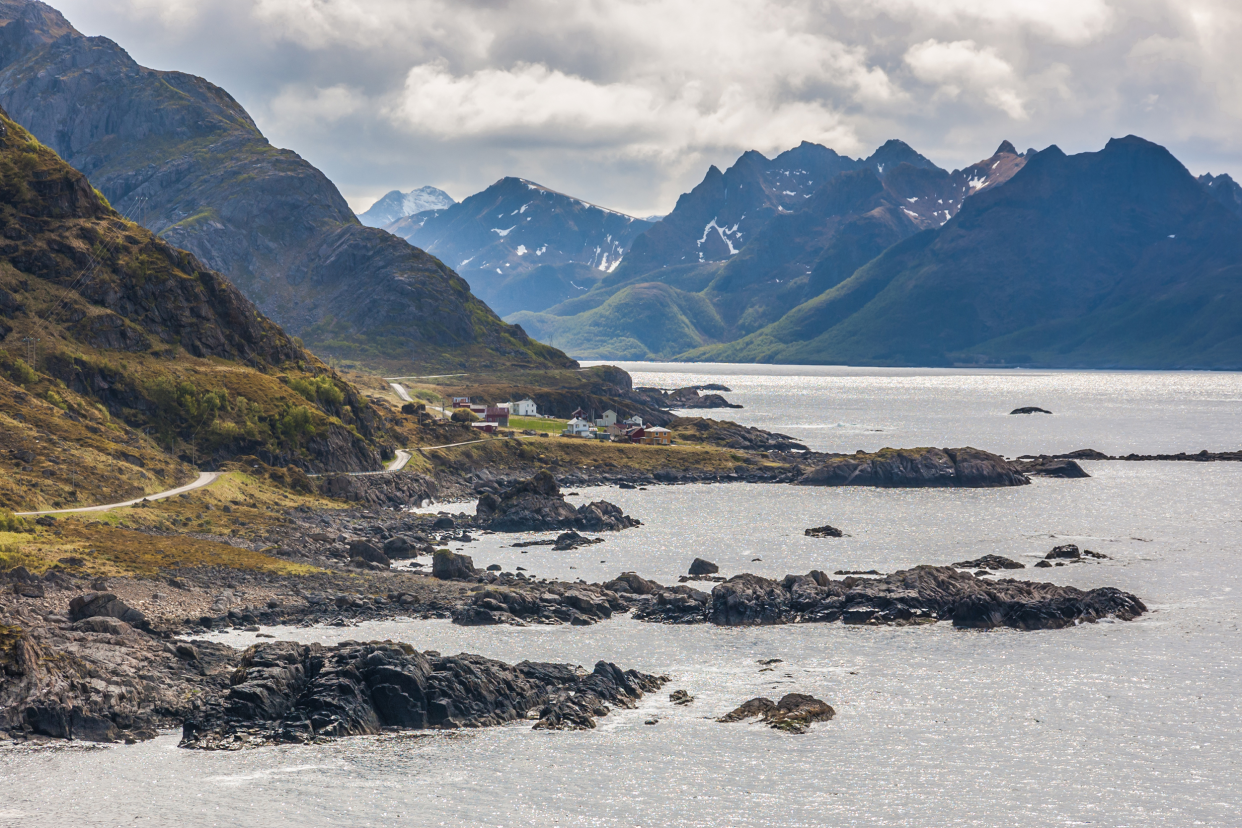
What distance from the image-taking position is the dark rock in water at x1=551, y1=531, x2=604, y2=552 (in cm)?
11631

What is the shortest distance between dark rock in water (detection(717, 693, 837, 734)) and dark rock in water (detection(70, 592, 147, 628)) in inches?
1475

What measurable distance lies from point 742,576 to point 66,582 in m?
50.4

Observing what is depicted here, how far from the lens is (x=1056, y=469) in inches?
7096

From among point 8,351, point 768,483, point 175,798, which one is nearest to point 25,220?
point 8,351

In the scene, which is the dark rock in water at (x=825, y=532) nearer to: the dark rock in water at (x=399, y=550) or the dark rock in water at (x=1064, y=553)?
→ the dark rock in water at (x=1064, y=553)

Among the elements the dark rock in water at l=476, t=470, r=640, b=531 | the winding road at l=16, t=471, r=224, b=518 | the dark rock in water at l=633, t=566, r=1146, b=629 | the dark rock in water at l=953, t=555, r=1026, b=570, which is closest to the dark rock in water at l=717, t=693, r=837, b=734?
the dark rock in water at l=633, t=566, r=1146, b=629

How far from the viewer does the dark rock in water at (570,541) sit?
382ft

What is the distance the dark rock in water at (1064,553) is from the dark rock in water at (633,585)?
42.9 meters

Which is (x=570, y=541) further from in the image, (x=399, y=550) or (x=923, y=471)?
(x=923, y=471)

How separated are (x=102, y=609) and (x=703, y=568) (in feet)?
172

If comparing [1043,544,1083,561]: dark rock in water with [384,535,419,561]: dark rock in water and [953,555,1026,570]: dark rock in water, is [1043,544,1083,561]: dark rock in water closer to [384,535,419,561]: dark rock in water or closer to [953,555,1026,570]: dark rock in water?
[953,555,1026,570]: dark rock in water

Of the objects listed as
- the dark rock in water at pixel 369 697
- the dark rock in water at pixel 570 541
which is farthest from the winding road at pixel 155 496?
the dark rock in water at pixel 369 697

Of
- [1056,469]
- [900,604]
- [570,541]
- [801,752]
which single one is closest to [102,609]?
[801,752]

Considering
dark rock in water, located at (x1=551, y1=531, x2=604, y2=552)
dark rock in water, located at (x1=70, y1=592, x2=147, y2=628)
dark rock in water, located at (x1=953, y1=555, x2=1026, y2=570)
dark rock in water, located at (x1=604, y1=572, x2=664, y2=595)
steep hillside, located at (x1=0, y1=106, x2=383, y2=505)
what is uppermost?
steep hillside, located at (x1=0, y1=106, x2=383, y2=505)
